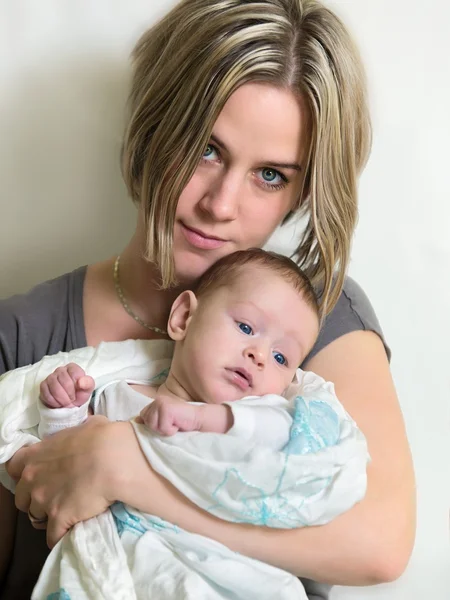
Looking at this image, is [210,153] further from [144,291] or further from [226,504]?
[226,504]

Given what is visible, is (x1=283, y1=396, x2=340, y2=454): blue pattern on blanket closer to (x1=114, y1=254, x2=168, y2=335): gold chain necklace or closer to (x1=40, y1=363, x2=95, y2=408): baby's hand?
(x1=40, y1=363, x2=95, y2=408): baby's hand

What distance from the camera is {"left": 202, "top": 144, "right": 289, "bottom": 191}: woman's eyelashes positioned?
130cm

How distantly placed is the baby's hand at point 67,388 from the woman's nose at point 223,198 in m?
0.36

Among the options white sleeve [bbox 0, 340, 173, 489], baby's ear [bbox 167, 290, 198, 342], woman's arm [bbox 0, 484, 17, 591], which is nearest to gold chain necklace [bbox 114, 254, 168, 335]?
white sleeve [bbox 0, 340, 173, 489]

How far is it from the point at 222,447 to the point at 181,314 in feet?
1.04

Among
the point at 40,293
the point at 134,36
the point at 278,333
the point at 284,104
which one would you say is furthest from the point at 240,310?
the point at 134,36

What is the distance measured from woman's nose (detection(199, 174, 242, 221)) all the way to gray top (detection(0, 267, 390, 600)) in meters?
0.32

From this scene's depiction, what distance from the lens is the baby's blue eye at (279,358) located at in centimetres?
123

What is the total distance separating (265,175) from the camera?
1.33 m

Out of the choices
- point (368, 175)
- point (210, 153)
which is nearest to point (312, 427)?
point (210, 153)

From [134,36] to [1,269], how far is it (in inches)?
26.3

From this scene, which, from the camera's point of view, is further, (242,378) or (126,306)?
(126,306)

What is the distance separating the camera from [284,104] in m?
1.25

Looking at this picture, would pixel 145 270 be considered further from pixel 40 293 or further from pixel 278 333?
pixel 278 333
